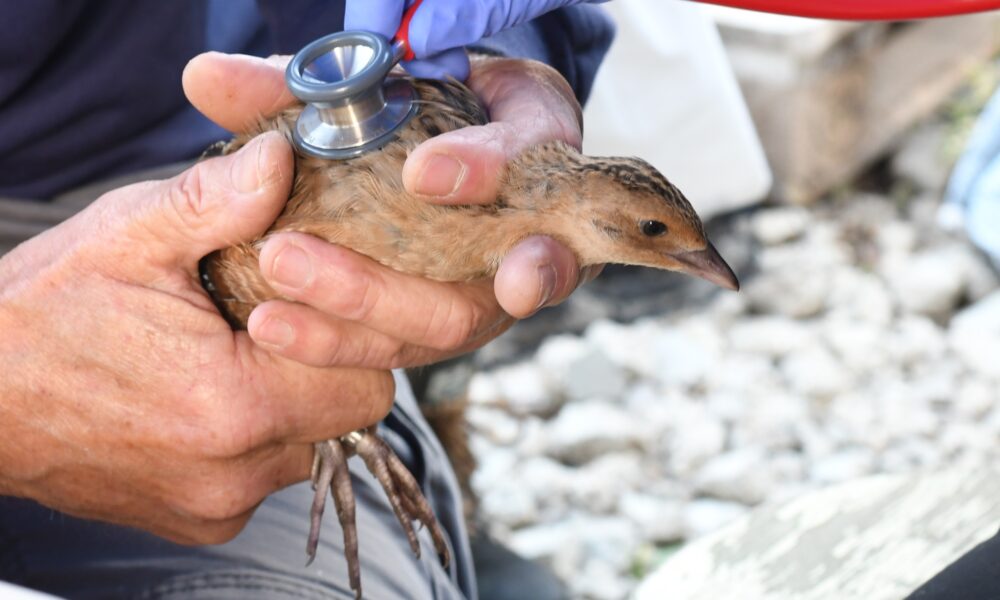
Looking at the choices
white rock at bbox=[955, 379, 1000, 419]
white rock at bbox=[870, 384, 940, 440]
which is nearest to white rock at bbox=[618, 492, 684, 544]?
white rock at bbox=[870, 384, 940, 440]

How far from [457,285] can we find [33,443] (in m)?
0.70

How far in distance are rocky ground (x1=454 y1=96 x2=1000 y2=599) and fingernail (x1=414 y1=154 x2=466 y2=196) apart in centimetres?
189

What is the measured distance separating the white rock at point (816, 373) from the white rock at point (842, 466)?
307 mm

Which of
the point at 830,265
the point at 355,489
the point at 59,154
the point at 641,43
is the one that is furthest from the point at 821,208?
the point at 59,154

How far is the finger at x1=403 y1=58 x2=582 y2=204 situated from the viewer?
1.60 metres

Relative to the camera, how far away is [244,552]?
1980 millimetres

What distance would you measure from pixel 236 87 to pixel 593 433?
2305 mm

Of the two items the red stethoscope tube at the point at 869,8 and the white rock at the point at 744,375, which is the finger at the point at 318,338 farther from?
the white rock at the point at 744,375

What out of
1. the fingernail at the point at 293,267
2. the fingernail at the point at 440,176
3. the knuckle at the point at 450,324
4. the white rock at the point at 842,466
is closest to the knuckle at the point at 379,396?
the knuckle at the point at 450,324

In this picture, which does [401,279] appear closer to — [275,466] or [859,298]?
Result: [275,466]

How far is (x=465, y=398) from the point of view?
334 centimetres

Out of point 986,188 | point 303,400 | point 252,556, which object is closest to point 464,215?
point 303,400

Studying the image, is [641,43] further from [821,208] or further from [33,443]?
[33,443]

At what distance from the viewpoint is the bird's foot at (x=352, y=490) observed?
195 cm
